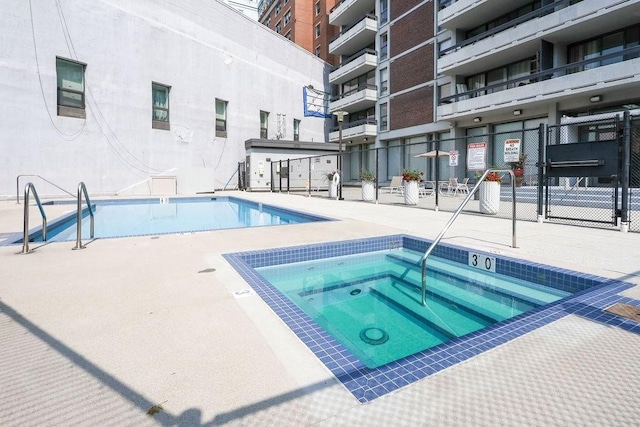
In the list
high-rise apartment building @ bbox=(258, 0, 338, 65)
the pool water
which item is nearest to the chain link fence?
the pool water

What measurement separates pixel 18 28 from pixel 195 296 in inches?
807

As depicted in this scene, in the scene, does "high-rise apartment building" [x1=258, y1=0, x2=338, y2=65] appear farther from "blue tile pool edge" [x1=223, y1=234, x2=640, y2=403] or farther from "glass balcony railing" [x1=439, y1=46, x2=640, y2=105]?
"blue tile pool edge" [x1=223, y1=234, x2=640, y2=403]

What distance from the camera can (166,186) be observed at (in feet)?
71.5

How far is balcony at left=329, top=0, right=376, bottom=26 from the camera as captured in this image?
30677 mm

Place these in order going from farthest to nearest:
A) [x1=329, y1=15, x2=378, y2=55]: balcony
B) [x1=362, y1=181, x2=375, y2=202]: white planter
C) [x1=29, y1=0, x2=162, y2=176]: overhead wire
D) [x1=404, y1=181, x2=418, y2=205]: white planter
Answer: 1. [x1=329, y1=15, x2=378, y2=55]: balcony
2. [x1=29, y1=0, x2=162, y2=176]: overhead wire
3. [x1=362, y1=181, x2=375, y2=202]: white planter
4. [x1=404, y1=181, x2=418, y2=205]: white planter

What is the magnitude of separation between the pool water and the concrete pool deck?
3.13 feet

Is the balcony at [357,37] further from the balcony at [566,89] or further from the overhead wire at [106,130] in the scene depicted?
the overhead wire at [106,130]

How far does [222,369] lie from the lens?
82.9 inches

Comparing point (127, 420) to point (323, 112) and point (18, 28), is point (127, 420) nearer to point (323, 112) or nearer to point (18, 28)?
point (18, 28)

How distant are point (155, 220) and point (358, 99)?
74.6ft

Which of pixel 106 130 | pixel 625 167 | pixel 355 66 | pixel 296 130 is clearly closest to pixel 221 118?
pixel 106 130

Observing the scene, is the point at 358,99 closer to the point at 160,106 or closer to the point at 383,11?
the point at 383,11

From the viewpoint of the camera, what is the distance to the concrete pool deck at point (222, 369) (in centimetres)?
169

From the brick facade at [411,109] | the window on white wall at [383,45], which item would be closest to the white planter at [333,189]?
the brick facade at [411,109]
